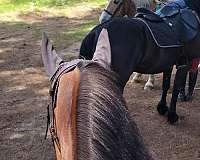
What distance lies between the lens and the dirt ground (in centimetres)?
387

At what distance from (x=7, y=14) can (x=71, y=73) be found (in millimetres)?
7793

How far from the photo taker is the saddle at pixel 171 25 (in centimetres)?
370

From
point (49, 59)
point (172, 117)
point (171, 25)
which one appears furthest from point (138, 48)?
point (49, 59)

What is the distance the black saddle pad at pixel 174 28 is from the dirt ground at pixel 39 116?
2.79 feet

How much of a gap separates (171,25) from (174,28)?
4 centimetres

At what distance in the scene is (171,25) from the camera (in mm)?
3855

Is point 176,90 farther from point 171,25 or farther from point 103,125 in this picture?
point 103,125

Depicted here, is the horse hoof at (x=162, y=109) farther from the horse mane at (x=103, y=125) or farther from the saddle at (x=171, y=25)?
the horse mane at (x=103, y=125)

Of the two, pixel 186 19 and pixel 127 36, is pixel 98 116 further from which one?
pixel 186 19

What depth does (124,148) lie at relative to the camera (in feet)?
3.25

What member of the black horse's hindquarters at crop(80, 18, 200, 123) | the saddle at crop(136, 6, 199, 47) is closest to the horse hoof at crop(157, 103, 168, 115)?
the black horse's hindquarters at crop(80, 18, 200, 123)

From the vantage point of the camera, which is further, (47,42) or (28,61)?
(28,61)

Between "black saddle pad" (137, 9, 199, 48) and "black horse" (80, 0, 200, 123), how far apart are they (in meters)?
0.02

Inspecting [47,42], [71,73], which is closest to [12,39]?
[47,42]
